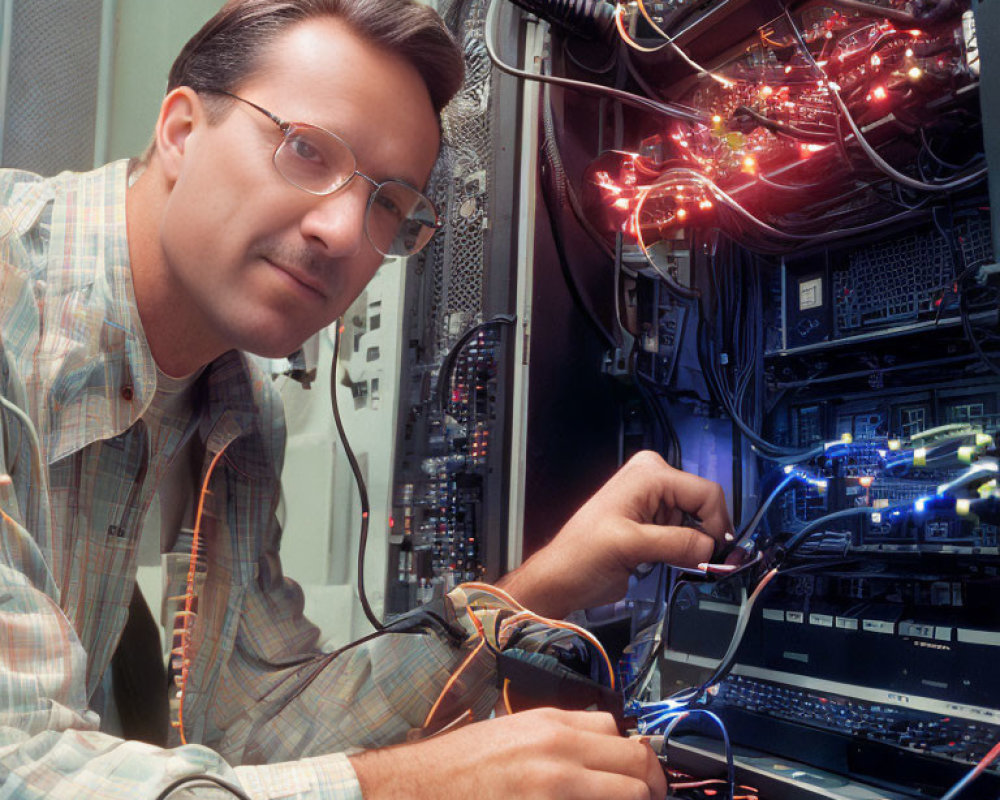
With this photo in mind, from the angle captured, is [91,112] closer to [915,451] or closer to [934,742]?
[915,451]

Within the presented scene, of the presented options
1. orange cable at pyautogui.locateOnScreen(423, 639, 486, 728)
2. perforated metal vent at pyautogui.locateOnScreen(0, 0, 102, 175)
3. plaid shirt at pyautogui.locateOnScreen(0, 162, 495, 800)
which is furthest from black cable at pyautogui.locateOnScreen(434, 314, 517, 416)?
perforated metal vent at pyautogui.locateOnScreen(0, 0, 102, 175)

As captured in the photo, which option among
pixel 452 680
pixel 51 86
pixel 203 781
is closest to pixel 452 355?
pixel 452 680

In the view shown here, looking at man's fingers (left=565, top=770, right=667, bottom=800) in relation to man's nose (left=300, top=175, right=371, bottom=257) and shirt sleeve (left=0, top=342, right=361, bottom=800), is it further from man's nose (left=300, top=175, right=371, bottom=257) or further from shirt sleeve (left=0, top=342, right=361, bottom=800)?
man's nose (left=300, top=175, right=371, bottom=257)

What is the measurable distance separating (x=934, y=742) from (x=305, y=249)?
0.79 metres

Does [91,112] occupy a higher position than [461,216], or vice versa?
[91,112]

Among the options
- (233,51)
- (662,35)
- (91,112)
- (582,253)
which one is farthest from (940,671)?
(91,112)

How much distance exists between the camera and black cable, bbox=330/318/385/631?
1.14 m

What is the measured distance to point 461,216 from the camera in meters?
1.16

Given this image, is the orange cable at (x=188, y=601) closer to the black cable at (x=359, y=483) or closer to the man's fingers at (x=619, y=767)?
the black cable at (x=359, y=483)

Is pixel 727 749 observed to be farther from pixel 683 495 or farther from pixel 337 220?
pixel 337 220

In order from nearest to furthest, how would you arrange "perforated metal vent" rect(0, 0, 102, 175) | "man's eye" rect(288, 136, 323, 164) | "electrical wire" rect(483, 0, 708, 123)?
"man's eye" rect(288, 136, 323, 164) < "electrical wire" rect(483, 0, 708, 123) < "perforated metal vent" rect(0, 0, 102, 175)

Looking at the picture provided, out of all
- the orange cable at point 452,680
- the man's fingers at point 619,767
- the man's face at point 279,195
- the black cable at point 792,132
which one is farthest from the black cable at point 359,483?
the black cable at point 792,132

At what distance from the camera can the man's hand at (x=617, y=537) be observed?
954 mm

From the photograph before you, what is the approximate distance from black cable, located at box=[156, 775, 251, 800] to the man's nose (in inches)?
20.8
